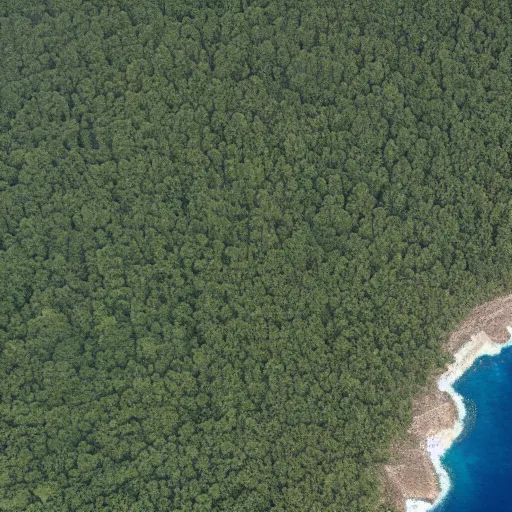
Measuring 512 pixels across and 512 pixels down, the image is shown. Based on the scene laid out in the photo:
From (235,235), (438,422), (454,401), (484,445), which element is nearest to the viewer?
(438,422)

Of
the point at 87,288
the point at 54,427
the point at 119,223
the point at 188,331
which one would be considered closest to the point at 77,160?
the point at 119,223

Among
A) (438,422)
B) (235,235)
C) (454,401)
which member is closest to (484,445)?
(454,401)

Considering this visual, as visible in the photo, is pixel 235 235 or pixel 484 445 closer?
pixel 484 445

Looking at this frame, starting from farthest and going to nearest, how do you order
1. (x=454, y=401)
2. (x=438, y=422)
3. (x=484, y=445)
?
(x=454, y=401) → (x=484, y=445) → (x=438, y=422)

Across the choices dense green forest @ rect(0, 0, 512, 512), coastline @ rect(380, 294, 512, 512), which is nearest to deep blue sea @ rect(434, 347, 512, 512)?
coastline @ rect(380, 294, 512, 512)

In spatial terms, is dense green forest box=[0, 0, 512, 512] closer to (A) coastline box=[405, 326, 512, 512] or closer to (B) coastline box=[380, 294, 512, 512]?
(B) coastline box=[380, 294, 512, 512]

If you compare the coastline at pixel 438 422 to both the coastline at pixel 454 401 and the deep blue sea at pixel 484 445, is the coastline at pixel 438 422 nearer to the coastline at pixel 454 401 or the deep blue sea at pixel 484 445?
the coastline at pixel 454 401

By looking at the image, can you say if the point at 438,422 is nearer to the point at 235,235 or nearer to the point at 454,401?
the point at 454,401
